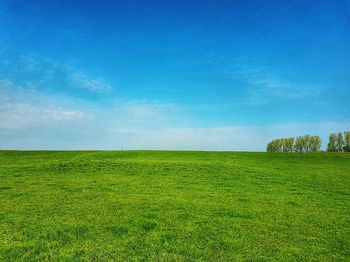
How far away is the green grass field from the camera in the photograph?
1210 cm

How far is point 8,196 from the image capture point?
67.1 feet

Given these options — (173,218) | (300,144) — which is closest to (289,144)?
(300,144)

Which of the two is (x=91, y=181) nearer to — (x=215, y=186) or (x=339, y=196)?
(x=215, y=186)

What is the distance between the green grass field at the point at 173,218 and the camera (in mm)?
12102

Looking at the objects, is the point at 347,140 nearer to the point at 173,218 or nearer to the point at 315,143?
the point at 315,143

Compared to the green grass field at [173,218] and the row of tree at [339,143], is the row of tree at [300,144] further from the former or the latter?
the green grass field at [173,218]

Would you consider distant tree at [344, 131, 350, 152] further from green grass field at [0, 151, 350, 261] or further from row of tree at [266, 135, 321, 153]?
green grass field at [0, 151, 350, 261]

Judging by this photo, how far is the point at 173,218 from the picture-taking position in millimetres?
15672

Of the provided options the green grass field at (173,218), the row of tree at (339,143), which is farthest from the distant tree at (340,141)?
the green grass field at (173,218)

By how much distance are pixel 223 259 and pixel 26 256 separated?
7165mm

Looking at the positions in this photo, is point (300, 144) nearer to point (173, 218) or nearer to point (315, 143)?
point (315, 143)

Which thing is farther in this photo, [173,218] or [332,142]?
[332,142]

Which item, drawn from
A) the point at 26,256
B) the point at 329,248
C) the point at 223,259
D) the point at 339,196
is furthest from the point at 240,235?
the point at 339,196

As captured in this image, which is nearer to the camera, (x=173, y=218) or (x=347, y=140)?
(x=173, y=218)
